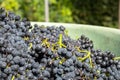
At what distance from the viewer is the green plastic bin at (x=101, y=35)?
149 cm

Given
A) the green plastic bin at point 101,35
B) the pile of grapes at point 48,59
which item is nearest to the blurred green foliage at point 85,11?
the green plastic bin at point 101,35

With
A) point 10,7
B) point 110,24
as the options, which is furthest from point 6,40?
point 110,24

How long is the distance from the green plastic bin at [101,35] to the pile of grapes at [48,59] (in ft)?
0.64

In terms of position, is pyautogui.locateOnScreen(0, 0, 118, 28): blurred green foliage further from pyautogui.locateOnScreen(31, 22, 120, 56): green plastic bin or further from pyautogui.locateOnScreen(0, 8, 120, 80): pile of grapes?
pyautogui.locateOnScreen(0, 8, 120, 80): pile of grapes

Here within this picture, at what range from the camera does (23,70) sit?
3.53 ft

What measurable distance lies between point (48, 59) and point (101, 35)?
0.51 meters

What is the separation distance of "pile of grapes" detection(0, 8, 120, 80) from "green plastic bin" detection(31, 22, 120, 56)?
20 cm

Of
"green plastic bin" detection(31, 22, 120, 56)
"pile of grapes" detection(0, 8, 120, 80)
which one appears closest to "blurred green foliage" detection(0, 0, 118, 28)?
"green plastic bin" detection(31, 22, 120, 56)

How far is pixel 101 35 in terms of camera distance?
1.57 meters

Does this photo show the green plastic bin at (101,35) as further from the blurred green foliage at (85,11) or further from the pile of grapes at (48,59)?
the blurred green foliage at (85,11)

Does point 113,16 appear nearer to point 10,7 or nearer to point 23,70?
point 10,7

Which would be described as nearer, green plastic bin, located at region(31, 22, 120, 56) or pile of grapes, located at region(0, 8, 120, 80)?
pile of grapes, located at region(0, 8, 120, 80)

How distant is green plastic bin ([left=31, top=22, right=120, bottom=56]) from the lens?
4.87 ft

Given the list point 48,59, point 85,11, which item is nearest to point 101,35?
point 48,59
